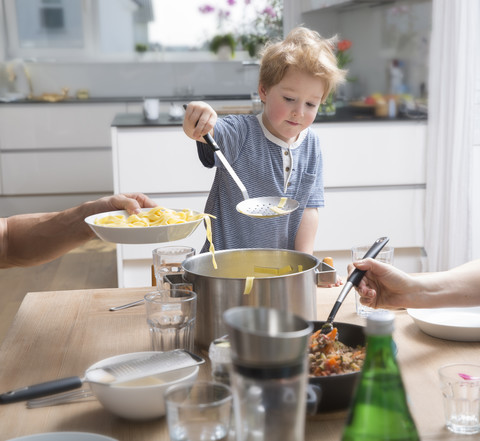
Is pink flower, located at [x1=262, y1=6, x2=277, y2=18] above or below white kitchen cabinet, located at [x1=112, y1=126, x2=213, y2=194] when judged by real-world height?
above

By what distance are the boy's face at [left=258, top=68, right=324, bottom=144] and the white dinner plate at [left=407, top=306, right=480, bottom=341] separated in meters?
0.75

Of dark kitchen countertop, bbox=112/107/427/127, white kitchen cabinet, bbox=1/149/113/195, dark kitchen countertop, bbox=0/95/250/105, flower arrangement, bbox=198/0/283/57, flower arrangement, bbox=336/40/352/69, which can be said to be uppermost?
flower arrangement, bbox=198/0/283/57

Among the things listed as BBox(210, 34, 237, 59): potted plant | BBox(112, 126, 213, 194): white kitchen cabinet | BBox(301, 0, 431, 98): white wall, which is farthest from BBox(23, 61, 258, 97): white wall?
BBox(112, 126, 213, 194): white kitchen cabinet

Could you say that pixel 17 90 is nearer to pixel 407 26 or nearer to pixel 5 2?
pixel 5 2

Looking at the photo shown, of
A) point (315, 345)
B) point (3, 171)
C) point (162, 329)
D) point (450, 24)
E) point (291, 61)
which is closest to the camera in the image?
point (315, 345)

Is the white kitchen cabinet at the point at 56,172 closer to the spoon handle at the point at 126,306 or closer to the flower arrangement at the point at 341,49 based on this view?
the flower arrangement at the point at 341,49

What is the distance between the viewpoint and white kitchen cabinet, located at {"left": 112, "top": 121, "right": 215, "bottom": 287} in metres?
3.40

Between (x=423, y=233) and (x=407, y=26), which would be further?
(x=407, y=26)

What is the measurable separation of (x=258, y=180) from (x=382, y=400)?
131 cm

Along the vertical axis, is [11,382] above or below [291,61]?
below

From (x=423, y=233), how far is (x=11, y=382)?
2.93 m

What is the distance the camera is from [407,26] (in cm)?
416

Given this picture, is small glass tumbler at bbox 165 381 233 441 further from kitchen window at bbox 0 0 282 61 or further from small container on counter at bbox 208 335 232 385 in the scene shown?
kitchen window at bbox 0 0 282 61

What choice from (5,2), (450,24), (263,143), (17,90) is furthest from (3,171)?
(263,143)
